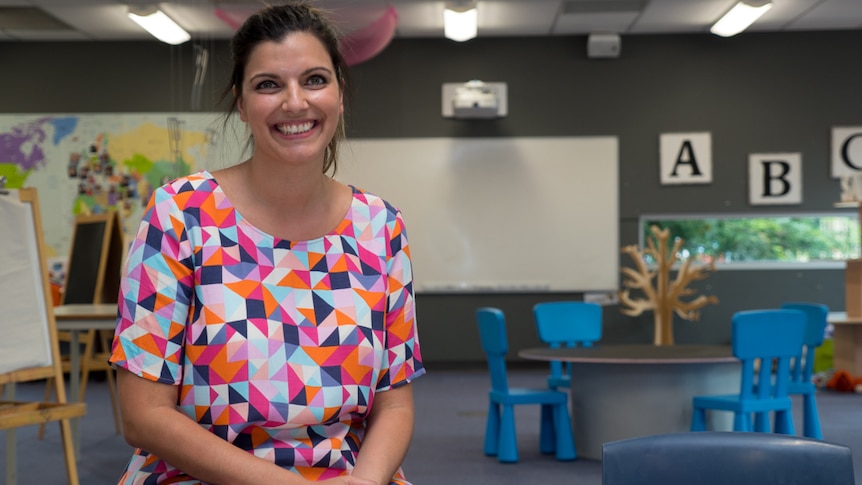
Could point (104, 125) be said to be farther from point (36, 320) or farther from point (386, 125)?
point (386, 125)

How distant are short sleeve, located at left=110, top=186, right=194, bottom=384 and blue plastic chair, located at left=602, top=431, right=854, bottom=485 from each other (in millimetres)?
616

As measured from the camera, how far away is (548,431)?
4.99 m

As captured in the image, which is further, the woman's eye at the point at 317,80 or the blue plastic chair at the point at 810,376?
the blue plastic chair at the point at 810,376

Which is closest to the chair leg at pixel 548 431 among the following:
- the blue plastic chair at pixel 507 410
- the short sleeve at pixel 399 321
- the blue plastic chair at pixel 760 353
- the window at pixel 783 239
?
the blue plastic chair at pixel 507 410

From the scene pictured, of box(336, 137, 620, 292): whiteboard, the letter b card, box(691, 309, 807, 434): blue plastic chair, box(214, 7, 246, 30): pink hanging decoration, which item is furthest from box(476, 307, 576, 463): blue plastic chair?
the letter b card

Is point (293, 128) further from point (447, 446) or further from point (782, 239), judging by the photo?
point (782, 239)

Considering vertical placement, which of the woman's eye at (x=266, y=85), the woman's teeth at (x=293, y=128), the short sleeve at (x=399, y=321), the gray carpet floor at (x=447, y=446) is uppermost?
the woman's eye at (x=266, y=85)

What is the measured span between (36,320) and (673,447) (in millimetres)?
2592

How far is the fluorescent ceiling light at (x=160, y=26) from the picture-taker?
17.5 feet

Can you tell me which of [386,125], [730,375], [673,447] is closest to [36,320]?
[673,447]

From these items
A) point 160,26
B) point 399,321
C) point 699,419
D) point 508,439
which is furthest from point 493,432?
point 399,321

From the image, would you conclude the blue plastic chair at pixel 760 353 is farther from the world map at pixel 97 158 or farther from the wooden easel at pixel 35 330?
the wooden easel at pixel 35 330

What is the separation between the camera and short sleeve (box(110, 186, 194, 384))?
1354 millimetres

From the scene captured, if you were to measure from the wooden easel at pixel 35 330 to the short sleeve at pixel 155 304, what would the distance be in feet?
6.04
